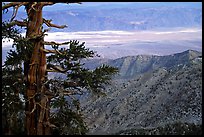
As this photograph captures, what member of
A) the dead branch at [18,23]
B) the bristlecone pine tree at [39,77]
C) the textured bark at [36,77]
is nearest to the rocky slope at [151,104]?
the bristlecone pine tree at [39,77]

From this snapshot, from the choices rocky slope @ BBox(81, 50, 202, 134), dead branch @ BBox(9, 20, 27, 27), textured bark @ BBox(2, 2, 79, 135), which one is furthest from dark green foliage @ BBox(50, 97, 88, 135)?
rocky slope @ BBox(81, 50, 202, 134)

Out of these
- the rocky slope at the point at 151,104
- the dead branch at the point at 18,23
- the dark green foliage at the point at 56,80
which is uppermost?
the dead branch at the point at 18,23

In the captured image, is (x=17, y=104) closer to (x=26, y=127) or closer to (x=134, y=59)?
(x=26, y=127)

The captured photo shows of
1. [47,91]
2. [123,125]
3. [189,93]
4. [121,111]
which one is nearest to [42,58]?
[47,91]

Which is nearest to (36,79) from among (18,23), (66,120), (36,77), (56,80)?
(36,77)

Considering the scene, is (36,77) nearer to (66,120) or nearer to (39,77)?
(39,77)

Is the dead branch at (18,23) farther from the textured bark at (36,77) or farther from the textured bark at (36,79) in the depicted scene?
the textured bark at (36,79)
